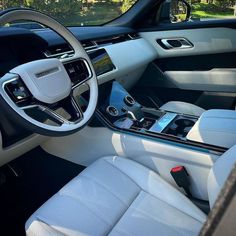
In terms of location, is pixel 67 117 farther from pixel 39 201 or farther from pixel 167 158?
pixel 39 201

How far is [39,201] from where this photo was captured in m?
1.93

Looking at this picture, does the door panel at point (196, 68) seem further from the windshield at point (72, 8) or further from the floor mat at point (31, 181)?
the floor mat at point (31, 181)

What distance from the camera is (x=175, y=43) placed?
2643mm

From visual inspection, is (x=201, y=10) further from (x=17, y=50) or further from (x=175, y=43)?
(x=17, y=50)

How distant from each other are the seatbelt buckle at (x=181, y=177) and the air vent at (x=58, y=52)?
718mm

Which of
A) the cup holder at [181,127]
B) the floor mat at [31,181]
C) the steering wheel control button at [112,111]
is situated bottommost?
the floor mat at [31,181]

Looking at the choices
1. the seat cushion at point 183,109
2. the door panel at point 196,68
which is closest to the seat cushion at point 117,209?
the seat cushion at point 183,109

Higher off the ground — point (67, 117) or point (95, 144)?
point (67, 117)

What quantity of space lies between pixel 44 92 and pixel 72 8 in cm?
72

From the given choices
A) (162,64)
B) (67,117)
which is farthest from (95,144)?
(162,64)

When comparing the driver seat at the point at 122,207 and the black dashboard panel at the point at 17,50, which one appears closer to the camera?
the driver seat at the point at 122,207

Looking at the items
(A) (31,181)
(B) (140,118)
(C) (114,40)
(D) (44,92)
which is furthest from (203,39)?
(D) (44,92)

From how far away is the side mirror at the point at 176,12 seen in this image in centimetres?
274

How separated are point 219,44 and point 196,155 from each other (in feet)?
4.36
